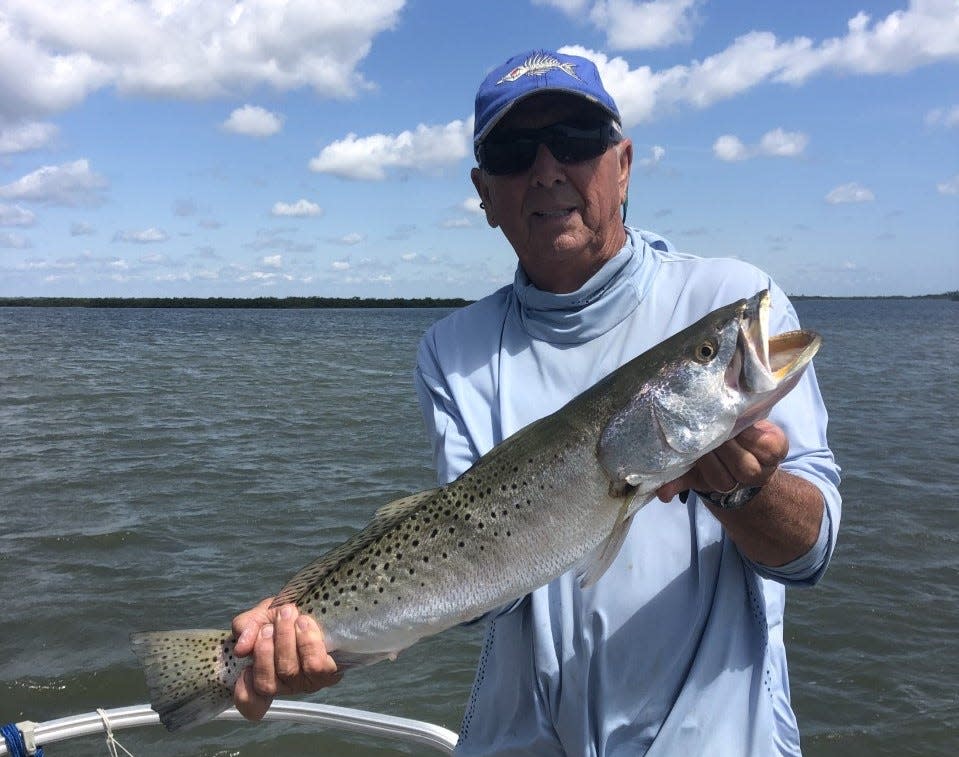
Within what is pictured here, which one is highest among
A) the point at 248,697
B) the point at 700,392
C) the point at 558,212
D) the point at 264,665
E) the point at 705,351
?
the point at 558,212

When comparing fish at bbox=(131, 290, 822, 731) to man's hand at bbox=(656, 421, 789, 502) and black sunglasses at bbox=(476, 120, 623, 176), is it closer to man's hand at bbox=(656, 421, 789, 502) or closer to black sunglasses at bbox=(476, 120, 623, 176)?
man's hand at bbox=(656, 421, 789, 502)

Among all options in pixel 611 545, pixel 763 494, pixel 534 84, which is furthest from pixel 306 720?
pixel 534 84

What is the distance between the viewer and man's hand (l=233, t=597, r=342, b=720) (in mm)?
3188

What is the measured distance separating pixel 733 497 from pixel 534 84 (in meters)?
1.93

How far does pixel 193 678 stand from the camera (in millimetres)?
3365

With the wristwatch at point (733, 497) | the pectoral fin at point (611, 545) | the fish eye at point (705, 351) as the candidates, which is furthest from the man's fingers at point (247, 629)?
the fish eye at point (705, 351)

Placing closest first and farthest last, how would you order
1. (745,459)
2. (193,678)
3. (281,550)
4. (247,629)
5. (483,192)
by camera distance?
1. (745,459)
2. (247,629)
3. (193,678)
4. (483,192)
5. (281,550)

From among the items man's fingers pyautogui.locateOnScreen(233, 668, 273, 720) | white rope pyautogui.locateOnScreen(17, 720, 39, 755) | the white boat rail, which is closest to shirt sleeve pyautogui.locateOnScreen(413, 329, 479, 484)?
man's fingers pyautogui.locateOnScreen(233, 668, 273, 720)

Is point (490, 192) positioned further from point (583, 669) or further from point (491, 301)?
point (583, 669)

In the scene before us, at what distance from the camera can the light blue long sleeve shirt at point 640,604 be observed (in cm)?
288

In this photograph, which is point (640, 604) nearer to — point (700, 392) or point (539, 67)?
point (700, 392)

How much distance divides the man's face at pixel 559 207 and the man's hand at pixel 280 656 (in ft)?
6.01

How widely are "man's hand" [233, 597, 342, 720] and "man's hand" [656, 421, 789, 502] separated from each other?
168 centimetres

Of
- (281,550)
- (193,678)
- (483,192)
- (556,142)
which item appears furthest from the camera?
(281,550)
